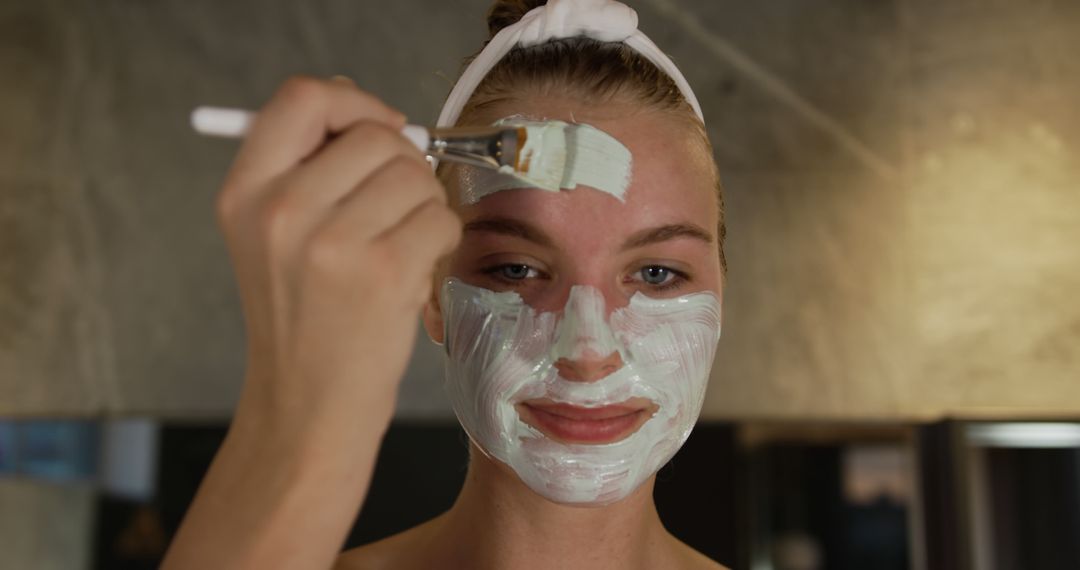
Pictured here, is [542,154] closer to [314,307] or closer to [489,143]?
[489,143]

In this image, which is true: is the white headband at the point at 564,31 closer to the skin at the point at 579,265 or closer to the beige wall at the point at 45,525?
the skin at the point at 579,265

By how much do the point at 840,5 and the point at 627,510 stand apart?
1.40m

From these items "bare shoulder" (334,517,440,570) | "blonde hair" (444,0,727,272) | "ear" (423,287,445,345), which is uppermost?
"blonde hair" (444,0,727,272)

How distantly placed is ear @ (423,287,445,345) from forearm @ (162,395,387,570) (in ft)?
1.14

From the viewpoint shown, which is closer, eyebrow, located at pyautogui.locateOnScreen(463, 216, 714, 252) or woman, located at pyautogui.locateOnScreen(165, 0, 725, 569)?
woman, located at pyautogui.locateOnScreen(165, 0, 725, 569)

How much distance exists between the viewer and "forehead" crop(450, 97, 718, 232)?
2.43 feet

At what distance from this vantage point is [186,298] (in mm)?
1929

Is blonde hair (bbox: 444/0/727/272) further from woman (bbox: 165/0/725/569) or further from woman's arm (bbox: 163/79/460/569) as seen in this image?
woman's arm (bbox: 163/79/460/569)

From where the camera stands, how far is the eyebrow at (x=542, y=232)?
0.75 m

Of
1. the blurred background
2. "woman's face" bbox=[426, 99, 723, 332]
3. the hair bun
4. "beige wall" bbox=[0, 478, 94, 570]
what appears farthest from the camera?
"beige wall" bbox=[0, 478, 94, 570]

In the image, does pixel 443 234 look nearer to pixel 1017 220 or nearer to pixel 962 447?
pixel 962 447

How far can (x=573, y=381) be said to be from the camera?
73 cm

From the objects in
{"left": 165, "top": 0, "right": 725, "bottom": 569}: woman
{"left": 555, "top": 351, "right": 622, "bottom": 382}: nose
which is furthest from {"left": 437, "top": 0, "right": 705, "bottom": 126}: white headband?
{"left": 555, "top": 351, "right": 622, "bottom": 382}: nose

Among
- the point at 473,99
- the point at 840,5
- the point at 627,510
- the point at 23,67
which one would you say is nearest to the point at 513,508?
the point at 627,510
